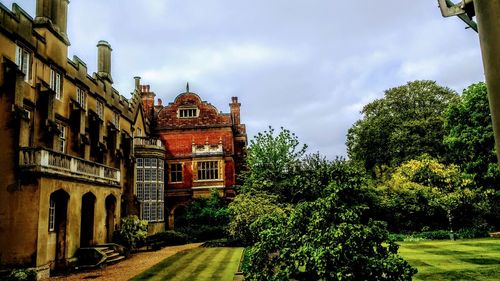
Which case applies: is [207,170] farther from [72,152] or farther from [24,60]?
[24,60]

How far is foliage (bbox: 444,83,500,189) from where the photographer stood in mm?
27969

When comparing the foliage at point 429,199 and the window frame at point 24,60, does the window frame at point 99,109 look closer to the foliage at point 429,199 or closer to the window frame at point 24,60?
the window frame at point 24,60

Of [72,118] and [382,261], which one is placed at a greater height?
[72,118]

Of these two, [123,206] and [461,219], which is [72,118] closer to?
[123,206]

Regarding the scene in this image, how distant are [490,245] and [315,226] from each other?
72.4ft

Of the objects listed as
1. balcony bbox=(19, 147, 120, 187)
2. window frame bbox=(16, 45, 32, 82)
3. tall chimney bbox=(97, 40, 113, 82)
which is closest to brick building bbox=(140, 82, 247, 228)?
tall chimney bbox=(97, 40, 113, 82)

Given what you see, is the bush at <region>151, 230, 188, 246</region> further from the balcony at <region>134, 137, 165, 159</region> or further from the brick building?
the balcony at <region>134, 137, 165, 159</region>

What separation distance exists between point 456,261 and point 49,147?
22425 millimetres

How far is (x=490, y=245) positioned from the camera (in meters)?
24.7

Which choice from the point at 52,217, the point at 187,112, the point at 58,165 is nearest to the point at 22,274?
the point at 52,217

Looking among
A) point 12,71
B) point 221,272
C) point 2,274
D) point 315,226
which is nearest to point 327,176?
point 315,226

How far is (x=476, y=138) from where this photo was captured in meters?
28.4

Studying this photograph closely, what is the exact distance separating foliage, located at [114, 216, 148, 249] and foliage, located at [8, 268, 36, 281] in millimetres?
10511

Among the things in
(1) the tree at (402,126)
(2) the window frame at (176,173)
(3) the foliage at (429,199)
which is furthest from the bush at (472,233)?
(2) the window frame at (176,173)
